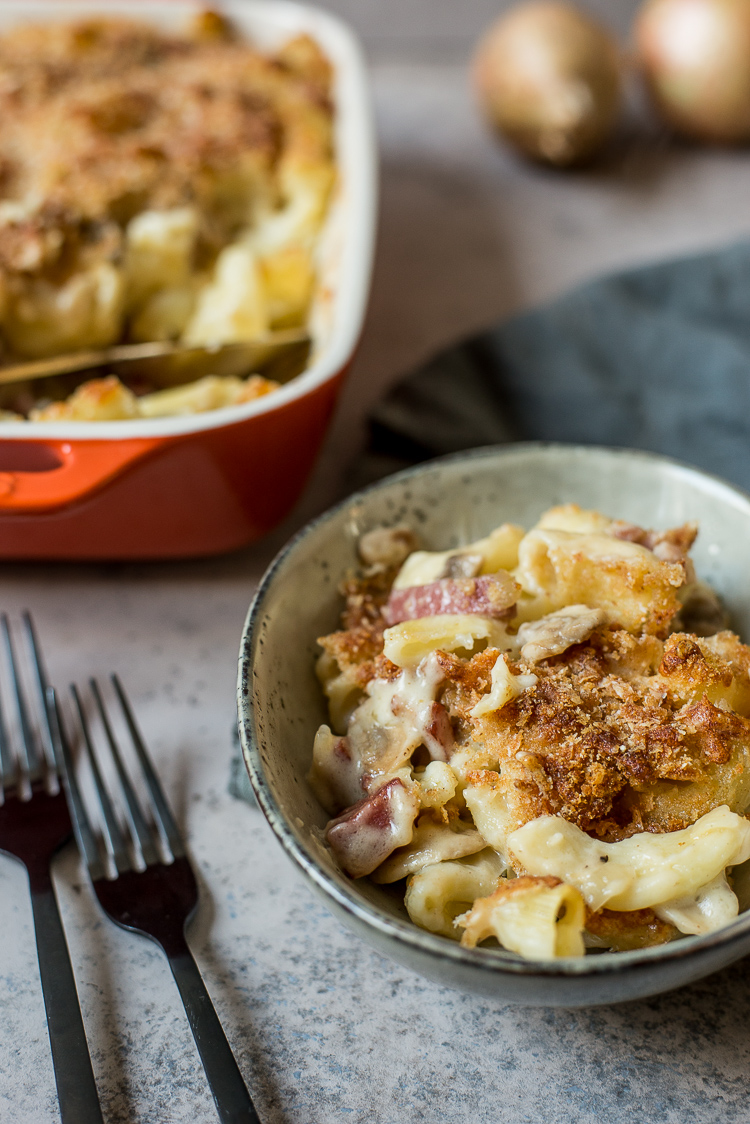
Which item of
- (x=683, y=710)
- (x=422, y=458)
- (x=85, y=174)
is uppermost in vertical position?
(x=85, y=174)

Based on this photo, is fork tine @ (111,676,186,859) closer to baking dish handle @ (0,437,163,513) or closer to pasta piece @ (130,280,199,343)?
baking dish handle @ (0,437,163,513)

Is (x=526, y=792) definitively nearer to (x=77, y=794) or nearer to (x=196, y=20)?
(x=77, y=794)

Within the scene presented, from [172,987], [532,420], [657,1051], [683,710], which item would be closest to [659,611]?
[683,710]

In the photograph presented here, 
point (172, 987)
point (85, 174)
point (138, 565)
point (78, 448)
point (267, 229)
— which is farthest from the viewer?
point (267, 229)

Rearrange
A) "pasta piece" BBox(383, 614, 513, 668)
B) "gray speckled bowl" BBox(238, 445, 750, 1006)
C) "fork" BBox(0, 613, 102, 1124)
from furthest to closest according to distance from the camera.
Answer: "pasta piece" BBox(383, 614, 513, 668), "fork" BBox(0, 613, 102, 1124), "gray speckled bowl" BBox(238, 445, 750, 1006)

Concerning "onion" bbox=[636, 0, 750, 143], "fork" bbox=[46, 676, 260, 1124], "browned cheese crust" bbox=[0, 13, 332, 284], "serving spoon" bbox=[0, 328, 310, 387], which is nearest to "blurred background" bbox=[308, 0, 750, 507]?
"onion" bbox=[636, 0, 750, 143]

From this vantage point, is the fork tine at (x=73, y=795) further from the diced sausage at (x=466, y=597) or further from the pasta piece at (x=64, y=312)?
the pasta piece at (x=64, y=312)

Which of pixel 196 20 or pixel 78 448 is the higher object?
pixel 196 20
